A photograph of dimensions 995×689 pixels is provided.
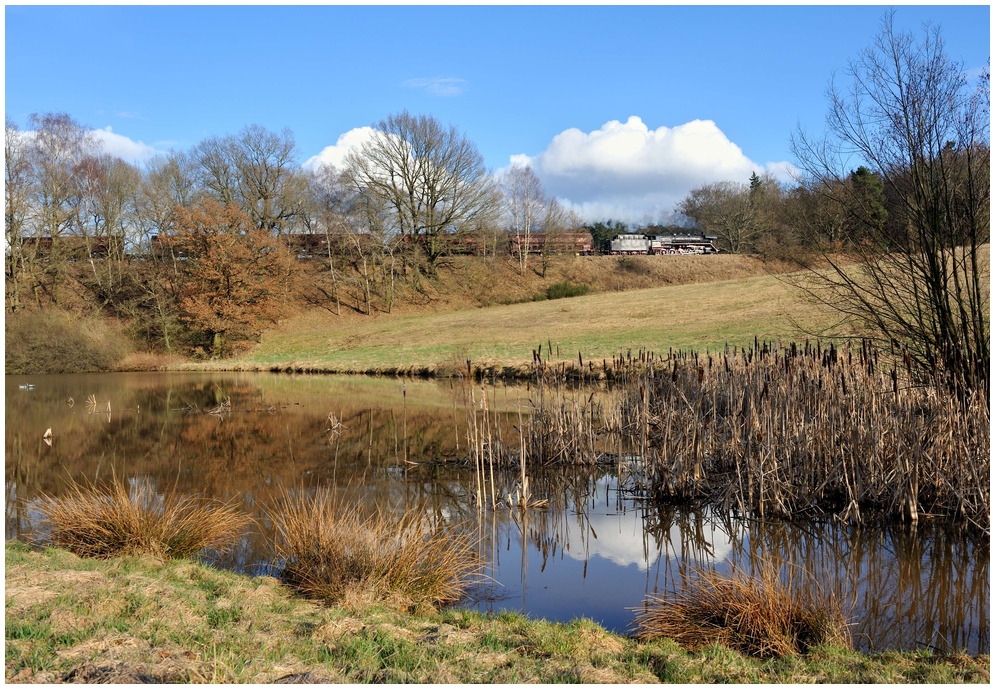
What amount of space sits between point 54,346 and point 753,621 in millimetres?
36262

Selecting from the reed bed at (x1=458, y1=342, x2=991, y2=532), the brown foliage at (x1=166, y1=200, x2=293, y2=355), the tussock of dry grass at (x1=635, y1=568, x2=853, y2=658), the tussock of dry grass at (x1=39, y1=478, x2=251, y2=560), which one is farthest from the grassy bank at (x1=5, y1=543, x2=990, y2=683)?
the brown foliage at (x1=166, y1=200, x2=293, y2=355)

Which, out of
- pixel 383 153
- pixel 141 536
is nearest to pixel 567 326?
pixel 383 153

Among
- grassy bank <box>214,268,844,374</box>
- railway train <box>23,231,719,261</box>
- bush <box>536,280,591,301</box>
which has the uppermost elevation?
railway train <box>23,231,719,261</box>

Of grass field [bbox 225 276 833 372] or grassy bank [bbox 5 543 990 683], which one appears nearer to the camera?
grassy bank [bbox 5 543 990 683]

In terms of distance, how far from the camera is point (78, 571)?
20.7ft

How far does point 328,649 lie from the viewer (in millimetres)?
4789

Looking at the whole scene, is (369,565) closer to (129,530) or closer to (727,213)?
(129,530)

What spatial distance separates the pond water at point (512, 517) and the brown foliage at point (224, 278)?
19.1 m

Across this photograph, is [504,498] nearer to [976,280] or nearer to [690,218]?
[976,280]

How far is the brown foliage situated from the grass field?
1.74 m

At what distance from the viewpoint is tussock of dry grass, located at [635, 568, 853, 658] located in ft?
16.9

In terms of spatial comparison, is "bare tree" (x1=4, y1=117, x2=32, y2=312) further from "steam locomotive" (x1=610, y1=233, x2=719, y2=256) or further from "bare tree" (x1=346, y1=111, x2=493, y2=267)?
"steam locomotive" (x1=610, y1=233, x2=719, y2=256)

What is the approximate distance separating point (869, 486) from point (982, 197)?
164 inches

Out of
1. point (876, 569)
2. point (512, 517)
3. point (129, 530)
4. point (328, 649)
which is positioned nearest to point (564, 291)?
point (512, 517)
